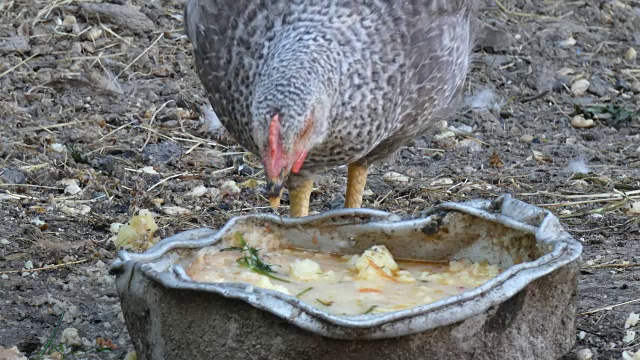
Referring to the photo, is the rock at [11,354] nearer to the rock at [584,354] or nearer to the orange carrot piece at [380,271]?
the orange carrot piece at [380,271]

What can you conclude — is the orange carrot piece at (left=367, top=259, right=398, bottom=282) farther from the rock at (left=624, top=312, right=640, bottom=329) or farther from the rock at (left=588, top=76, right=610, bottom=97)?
the rock at (left=588, top=76, right=610, bottom=97)

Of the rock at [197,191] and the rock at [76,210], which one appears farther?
the rock at [197,191]

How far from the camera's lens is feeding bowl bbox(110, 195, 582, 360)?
2801 millimetres

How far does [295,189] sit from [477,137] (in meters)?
2.26

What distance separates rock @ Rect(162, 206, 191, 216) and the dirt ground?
19 millimetres

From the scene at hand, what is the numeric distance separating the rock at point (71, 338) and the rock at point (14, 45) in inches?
135

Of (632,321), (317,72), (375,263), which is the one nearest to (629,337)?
(632,321)

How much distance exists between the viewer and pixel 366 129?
158 inches

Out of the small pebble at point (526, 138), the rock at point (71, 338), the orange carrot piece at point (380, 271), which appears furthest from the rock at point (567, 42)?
the rock at point (71, 338)

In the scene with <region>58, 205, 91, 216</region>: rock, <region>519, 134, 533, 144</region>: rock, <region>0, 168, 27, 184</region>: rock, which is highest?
<region>519, 134, 533, 144</region>: rock

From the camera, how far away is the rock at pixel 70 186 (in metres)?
5.37

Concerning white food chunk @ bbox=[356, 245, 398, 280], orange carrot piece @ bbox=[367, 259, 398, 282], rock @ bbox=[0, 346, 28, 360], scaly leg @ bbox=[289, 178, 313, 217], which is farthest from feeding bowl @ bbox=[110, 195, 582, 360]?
scaly leg @ bbox=[289, 178, 313, 217]

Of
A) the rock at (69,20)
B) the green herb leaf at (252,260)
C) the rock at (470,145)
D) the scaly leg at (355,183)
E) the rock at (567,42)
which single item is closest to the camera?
the green herb leaf at (252,260)

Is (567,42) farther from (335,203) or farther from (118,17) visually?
(118,17)
